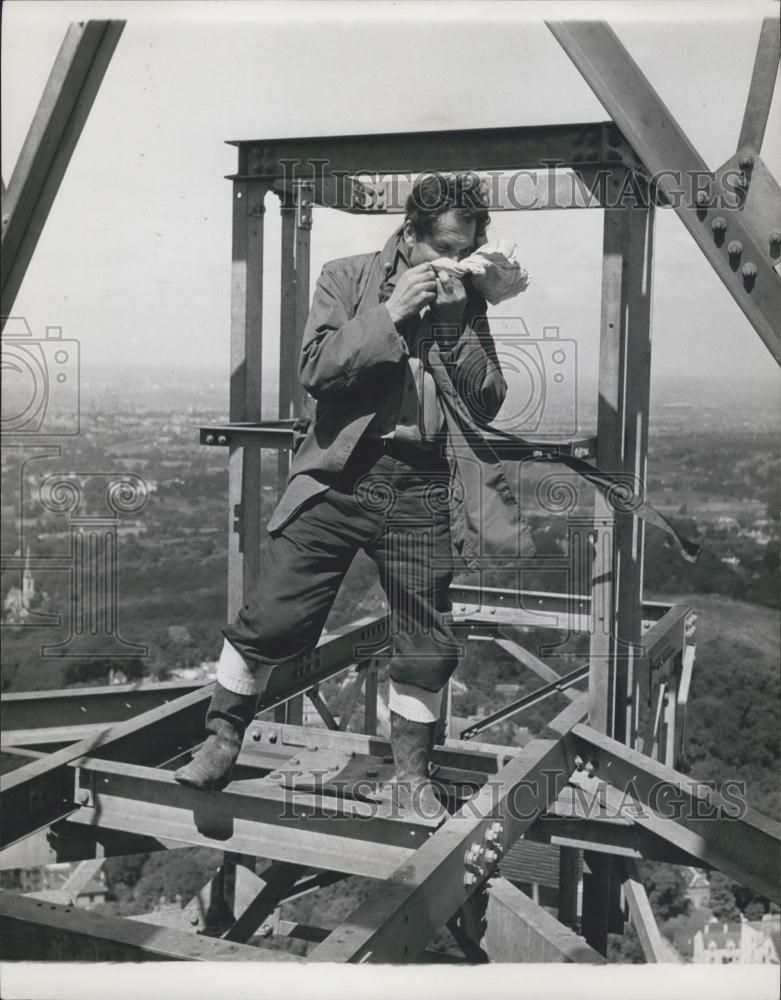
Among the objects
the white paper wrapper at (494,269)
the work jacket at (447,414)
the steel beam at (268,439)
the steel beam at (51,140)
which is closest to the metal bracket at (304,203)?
the steel beam at (268,439)

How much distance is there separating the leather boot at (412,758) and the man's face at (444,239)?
1712mm

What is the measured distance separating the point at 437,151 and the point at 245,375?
145 cm

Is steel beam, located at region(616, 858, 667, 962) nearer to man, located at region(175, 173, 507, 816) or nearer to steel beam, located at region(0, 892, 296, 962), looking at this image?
man, located at region(175, 173, 507, 816)

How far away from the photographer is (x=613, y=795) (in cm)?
476

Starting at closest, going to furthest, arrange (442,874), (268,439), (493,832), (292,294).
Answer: (442,874), (493,832), (268,439), (292,294)

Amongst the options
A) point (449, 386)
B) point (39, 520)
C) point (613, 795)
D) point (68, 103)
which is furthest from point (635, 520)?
point (39, 520)

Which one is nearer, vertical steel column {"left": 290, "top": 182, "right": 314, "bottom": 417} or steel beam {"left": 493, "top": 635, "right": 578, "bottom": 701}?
vertical steel column {"left": 290, "top": 182, "right": 314, "bottom": 417}

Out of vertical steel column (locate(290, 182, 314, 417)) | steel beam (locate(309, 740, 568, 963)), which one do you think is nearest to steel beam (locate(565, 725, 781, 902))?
steel beam (locate(309, 740, 568, 963))

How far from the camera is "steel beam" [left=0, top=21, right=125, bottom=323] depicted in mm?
3086

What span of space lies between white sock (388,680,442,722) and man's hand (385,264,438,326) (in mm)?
1390

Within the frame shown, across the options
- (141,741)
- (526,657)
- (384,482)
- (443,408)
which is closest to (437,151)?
(443,408)

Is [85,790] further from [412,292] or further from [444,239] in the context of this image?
[444,239]

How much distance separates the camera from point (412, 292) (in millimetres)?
3678

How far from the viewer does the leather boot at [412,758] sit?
4.21 metres
